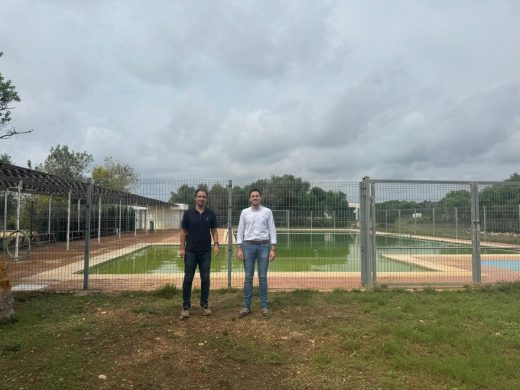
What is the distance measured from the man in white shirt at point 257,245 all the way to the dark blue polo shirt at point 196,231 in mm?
506

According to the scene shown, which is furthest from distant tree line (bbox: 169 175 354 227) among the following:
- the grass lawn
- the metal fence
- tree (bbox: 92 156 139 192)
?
tree (bbox: 92 156 139 192)

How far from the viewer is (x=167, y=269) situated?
11750 mm

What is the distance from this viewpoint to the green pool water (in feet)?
31.5

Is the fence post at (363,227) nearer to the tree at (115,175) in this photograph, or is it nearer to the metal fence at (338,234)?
the metal fence at (338,234)

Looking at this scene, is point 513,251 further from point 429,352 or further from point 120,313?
point 120,313

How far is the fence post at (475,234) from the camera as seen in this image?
368 inches

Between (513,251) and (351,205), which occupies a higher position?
(351,205)

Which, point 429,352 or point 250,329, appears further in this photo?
point 250,329

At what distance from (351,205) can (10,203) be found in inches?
635

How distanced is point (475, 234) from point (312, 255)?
3.83 metres

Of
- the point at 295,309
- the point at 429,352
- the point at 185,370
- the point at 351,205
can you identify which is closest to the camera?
the point at 185,370

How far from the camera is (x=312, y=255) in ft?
37.0

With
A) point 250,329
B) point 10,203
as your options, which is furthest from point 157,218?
A: point 10,203

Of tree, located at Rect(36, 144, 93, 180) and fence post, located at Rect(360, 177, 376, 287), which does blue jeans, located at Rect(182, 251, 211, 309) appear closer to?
fence post, located at Rect(360, 177, 376, 287)
